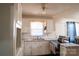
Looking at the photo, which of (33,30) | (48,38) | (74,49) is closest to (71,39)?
(74,49)

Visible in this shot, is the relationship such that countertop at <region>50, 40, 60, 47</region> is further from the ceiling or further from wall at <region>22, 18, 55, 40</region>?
the ceiling

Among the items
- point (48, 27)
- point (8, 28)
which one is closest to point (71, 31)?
point (48, 27)

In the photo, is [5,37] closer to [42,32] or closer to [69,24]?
[42,32]

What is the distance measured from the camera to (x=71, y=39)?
115 cm

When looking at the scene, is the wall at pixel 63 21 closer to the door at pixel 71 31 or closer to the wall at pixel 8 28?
the door at pixel 71 31

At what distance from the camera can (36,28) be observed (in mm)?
1201

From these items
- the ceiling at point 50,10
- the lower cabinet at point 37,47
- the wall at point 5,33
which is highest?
the ceiling at point 50,10

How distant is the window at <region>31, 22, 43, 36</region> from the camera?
1.17 m

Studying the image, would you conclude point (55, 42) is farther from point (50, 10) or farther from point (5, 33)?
point (5, 33)

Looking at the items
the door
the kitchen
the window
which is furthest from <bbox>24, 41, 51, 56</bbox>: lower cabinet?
the door

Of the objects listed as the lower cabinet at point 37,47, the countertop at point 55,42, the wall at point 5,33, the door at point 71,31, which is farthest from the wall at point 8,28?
the door at point 71,31

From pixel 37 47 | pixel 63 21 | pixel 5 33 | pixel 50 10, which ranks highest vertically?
pixel 50 10

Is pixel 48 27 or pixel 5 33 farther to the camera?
pixel 48 27

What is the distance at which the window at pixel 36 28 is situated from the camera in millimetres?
1165
